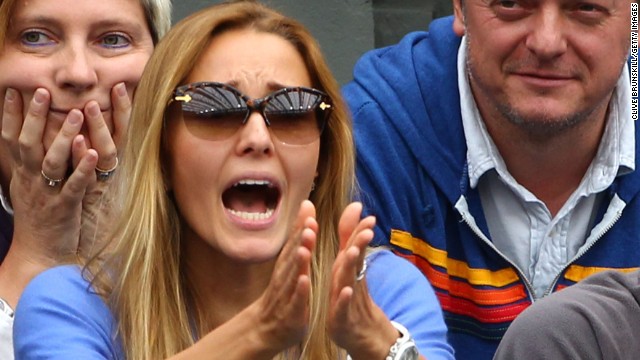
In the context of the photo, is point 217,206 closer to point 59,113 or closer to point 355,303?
point 355,303

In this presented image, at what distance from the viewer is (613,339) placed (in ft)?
9.02

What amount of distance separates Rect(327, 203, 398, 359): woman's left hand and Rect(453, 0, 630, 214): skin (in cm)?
130

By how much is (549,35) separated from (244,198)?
1135mm

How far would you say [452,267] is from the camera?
3.93m

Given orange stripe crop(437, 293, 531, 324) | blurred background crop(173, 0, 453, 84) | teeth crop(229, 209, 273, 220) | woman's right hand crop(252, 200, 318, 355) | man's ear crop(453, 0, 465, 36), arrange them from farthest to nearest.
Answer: blurred background crop(173, 0, 453, 84)
man's ear crop(453, 0, 465, 36)
orange stripe crop(437, 293, 531, 324)
teeth crop(229, 209, 273, 220)
woman's right hand crop(252, 200, 318, 355)

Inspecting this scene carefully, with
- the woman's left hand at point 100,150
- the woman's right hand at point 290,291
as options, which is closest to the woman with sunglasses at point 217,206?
the woman's right hand at point 290,291

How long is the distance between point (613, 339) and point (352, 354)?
1.68 ft

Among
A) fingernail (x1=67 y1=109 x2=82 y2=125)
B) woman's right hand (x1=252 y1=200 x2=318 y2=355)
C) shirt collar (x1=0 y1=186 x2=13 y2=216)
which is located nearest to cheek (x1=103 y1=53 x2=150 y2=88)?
fingernail (x1=67 y1=109 x2=82 y2=125)

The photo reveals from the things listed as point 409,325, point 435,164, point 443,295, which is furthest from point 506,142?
point 409,325

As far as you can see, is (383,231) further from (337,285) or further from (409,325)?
(337,285)

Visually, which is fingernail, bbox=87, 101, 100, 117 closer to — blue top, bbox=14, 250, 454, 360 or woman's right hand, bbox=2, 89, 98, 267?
woman's right hand, bbox=2, 89, 98, 267

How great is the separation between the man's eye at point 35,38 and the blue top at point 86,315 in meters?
0.77

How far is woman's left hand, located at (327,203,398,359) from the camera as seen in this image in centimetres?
244

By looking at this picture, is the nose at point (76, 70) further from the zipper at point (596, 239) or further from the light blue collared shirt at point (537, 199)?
the zipper at point (596, 239)
